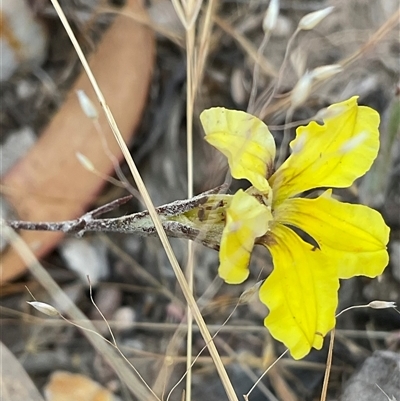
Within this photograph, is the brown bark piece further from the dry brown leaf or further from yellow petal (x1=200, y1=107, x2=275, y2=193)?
yellow petal (x1=200, y1=107, x2=275, y2=193)

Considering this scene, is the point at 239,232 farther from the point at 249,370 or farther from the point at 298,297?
the point at 249,370

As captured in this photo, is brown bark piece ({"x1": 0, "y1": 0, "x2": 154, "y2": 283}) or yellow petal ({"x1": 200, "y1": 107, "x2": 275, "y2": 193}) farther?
brown bark piece ({"x1": 0, "y1": 0, "x2": 154, "y2": 283})

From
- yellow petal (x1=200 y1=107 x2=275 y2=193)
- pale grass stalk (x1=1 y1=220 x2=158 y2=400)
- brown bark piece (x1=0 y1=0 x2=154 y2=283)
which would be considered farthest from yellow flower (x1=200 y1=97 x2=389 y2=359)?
brown bark piece (x1=0 y1=0 x2=154 y2=283)

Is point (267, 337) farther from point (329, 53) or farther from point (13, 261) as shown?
A: point (329, 53)

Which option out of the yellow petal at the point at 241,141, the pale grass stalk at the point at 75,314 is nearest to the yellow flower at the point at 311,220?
the yellow petal at the point at 241,141

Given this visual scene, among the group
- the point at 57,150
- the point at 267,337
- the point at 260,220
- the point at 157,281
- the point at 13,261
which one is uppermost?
the point at 260,220

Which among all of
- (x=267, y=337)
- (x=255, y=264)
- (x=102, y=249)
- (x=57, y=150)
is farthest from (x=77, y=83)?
(x=267, y=337)

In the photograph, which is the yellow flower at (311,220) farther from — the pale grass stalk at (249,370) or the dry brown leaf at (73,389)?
the dry brown leaf at (73,389)

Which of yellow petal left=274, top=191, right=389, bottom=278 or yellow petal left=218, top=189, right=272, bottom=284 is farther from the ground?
yellow petal left=218, top=189, right=272, bottom=284
